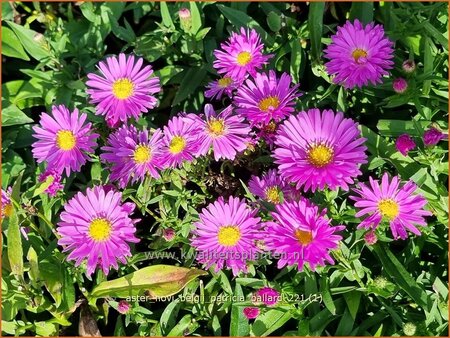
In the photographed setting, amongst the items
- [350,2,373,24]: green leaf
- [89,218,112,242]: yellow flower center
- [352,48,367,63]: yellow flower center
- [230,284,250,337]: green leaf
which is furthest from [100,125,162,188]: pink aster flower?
[350,2,373,24]: green leaf

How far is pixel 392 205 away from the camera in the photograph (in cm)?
159

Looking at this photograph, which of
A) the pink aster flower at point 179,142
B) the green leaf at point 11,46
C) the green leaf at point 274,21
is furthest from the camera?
the green leaf at point 11,46

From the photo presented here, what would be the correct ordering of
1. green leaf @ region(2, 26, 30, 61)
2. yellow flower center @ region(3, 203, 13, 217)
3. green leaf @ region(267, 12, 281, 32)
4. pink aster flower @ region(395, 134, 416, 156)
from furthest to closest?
1. green leaf @ region(2, 26, 30, 61)
2. green leaf @ region(267, 12, 281, 32)
3. yellow flower center @ region(3, 203, 13, 217)
4. pink aster flower @ region(395, 134, 416, 156)

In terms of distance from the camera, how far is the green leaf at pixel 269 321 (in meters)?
1.77

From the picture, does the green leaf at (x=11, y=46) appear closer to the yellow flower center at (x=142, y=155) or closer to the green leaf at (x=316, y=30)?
the yellow flower center at (x=142, y=155)

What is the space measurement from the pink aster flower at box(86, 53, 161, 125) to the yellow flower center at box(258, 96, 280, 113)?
367mm

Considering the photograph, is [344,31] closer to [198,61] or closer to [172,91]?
[198,61]

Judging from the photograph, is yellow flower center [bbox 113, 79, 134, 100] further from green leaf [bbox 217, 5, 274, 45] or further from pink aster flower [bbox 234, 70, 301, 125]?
green leaf [bbox 217, 5, 274, 45]

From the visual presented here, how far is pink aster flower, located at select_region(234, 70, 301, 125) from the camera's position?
171 centimetres

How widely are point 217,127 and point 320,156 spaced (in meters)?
0.33

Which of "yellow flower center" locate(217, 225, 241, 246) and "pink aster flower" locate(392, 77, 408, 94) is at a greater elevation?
"pink aster flower" locate(392, 77, 408, 94)

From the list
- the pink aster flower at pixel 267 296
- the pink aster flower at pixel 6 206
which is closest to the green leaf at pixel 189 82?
the pink aster flower at pixel 6 206

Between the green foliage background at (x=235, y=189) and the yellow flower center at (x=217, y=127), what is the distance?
5.6 inches

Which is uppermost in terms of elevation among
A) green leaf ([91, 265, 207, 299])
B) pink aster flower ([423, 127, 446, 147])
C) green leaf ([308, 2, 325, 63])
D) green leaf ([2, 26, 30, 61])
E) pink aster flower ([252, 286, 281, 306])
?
green leaf ([2, 26, 30, 61])
